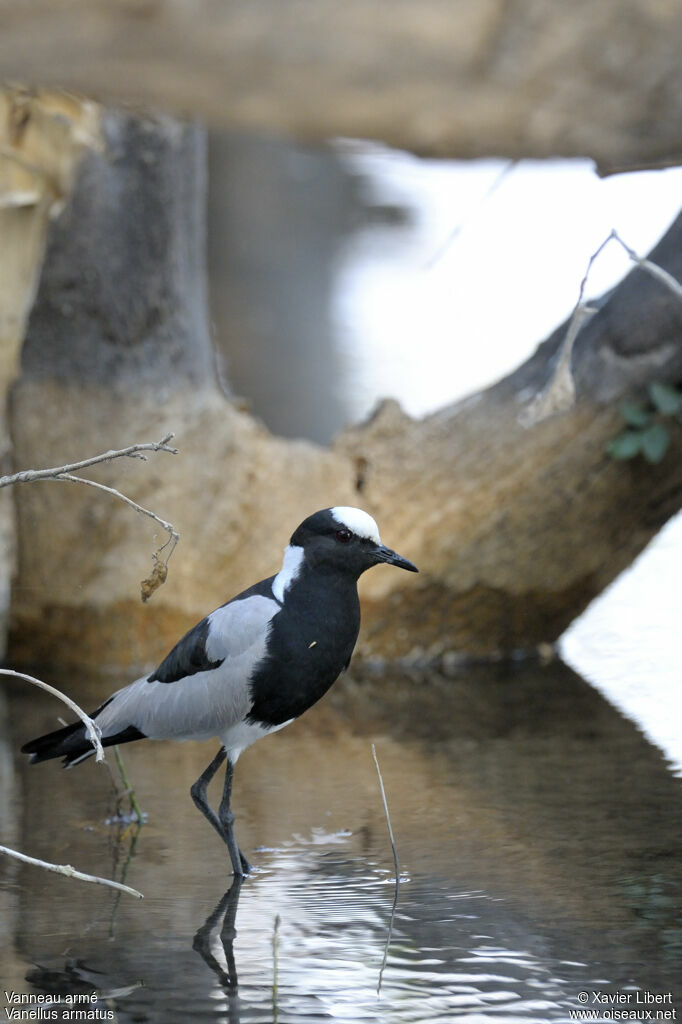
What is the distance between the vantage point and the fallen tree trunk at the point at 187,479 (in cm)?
658

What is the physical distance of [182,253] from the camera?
682cm

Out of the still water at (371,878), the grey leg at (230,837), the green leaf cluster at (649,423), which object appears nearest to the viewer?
the still water at (371,878)

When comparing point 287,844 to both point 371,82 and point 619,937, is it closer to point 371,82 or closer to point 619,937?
point 619,937

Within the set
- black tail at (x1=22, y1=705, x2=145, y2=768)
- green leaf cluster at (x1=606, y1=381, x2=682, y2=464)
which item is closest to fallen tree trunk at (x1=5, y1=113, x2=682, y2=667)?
green leaf cluster at (x1=606, y1=381, x2=682, y2=464)

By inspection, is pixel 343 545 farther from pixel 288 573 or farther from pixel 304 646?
pixel 304 646

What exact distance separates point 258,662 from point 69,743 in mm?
705

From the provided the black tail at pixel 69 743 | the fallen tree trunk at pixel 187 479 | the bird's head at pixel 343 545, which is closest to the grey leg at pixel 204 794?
the black tail at pixel 69 743

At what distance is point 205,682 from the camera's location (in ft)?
13.7

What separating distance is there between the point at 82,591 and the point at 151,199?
194 cm

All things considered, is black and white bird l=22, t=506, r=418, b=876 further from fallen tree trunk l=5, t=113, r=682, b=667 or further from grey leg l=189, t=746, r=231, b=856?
fallen tree trunk l=5, t=113, r=682, b=667

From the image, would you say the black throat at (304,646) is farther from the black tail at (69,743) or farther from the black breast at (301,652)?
the black tail at (69,743)

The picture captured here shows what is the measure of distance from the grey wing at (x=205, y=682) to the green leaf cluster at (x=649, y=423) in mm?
2585

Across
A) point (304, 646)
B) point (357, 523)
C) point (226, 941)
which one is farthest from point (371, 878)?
point (357, 523)

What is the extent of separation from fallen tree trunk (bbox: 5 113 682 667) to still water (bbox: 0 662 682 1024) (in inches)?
35.0
